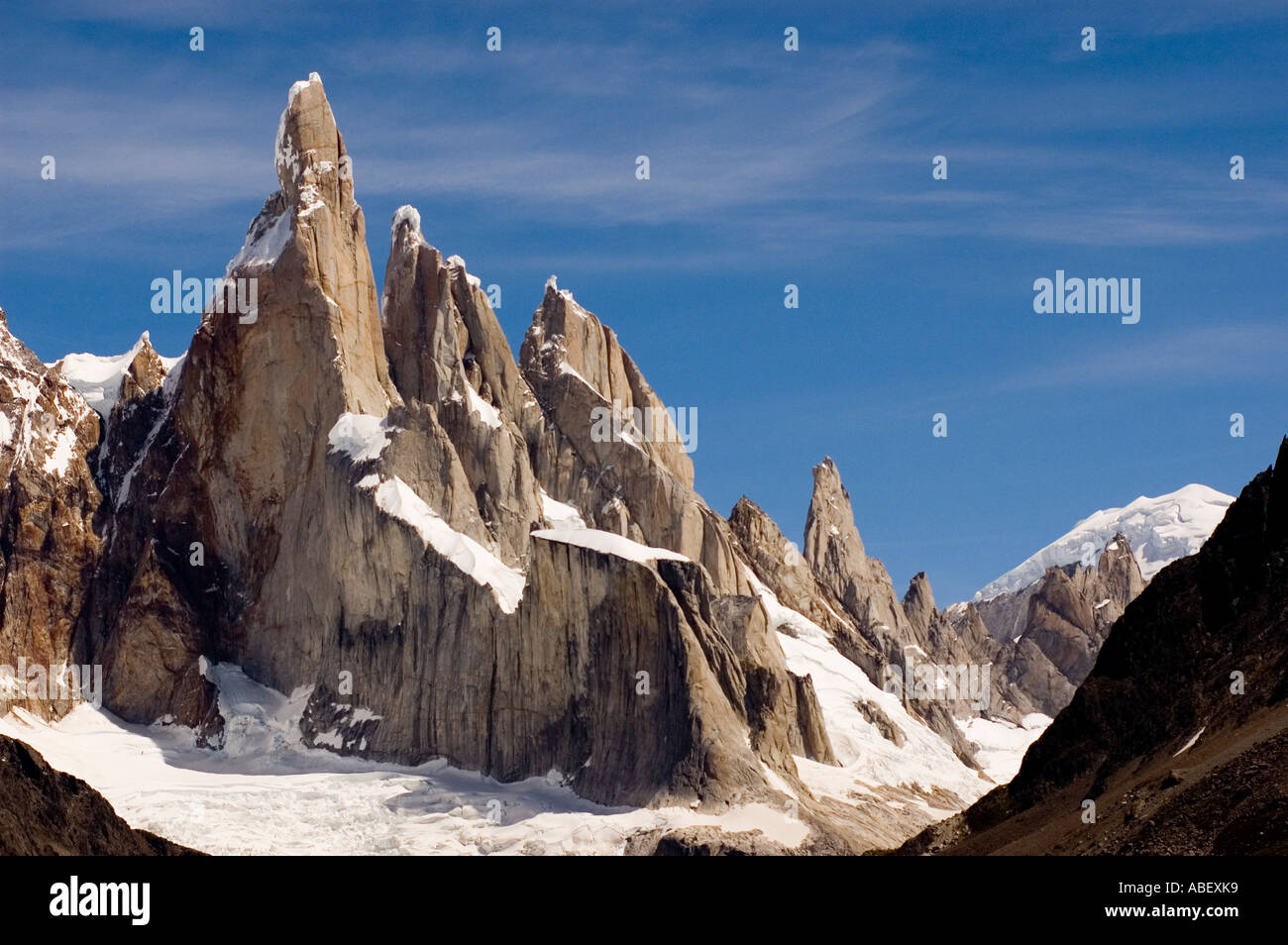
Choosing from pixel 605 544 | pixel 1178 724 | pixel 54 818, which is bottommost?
pixel 54 818

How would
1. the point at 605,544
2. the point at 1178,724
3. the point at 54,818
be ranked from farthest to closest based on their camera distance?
the point at 605,544 < the point at 54,818 < the point at 1178,724

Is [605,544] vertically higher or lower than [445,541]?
lower

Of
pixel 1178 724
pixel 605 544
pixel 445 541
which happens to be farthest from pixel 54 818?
pixel 1178 724

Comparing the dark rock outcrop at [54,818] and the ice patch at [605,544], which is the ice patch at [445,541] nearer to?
the ice patch at [605,544]

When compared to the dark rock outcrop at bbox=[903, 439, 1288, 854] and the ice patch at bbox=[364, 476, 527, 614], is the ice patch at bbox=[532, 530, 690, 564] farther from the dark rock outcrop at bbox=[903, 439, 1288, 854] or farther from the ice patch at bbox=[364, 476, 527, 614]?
the dark rock outcrop at bbox=[903, 439, 1288, 854]

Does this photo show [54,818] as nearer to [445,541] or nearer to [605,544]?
[445,541]

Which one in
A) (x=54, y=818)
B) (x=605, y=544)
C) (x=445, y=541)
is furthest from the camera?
(x=445, y=541)

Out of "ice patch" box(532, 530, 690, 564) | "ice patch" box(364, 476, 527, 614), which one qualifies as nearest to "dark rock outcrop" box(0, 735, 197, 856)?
"ice patch" box(364, 476, 527, 614)

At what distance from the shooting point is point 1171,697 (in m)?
118
